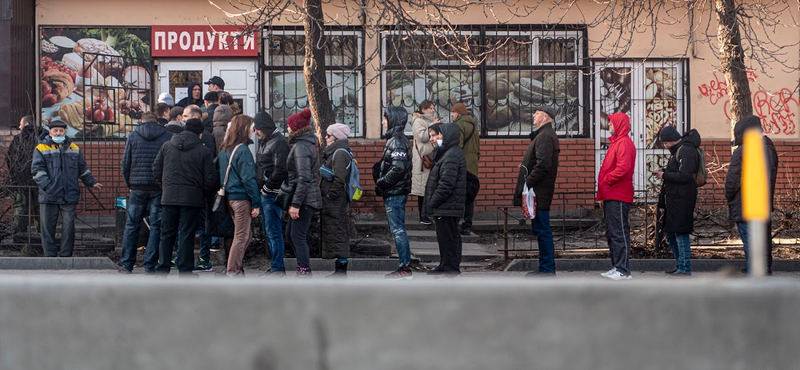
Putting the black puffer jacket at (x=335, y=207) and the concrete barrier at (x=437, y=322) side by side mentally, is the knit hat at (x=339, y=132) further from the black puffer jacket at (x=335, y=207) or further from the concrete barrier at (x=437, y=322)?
the concrete barrier at (x=437, y=322)

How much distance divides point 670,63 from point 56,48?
986cm

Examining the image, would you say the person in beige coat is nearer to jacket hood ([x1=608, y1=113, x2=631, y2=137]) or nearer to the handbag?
the handbag

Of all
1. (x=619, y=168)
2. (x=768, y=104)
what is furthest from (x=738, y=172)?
(x=768, y=104)

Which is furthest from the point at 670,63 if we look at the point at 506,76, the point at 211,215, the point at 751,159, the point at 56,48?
the point at 751,159

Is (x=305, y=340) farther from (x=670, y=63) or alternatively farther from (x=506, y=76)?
(x=670, y=63)

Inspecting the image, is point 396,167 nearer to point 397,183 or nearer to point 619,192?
point 397,183

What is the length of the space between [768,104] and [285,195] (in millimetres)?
9631

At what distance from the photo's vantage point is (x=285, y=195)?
912 cm

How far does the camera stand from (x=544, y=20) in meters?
15.0

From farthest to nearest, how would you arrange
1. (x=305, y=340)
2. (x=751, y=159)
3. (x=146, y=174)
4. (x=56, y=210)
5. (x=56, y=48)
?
(x=56, y=48), (x=56, y=210), (x=146, y=174), (x=751, y=159), (x=305, y=340)

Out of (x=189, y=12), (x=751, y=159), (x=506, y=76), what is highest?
(x=189, y=12)

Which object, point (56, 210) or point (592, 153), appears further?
point (592, 153)

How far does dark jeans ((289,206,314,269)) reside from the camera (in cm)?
899

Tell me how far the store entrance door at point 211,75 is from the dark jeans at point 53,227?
4.61 m
